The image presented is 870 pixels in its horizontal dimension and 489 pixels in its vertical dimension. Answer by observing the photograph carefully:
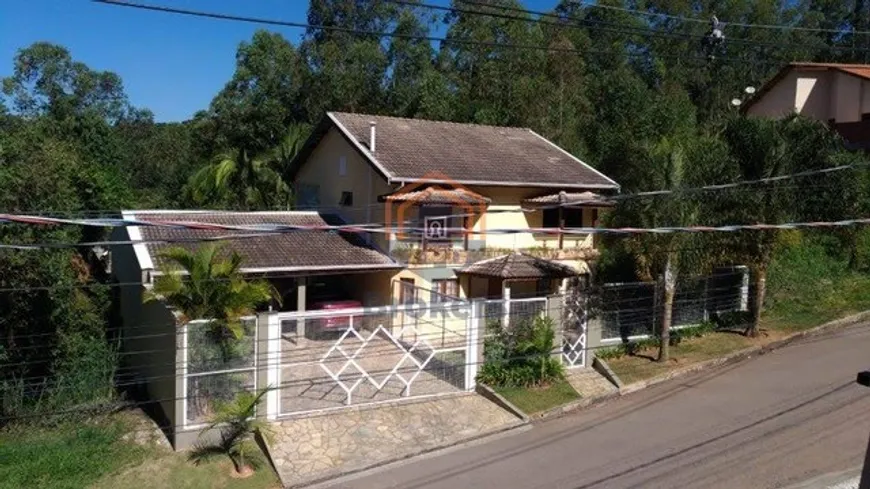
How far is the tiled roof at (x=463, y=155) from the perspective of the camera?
19.6 meters

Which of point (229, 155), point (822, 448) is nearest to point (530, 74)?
point (229, 155)

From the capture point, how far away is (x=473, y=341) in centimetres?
1441

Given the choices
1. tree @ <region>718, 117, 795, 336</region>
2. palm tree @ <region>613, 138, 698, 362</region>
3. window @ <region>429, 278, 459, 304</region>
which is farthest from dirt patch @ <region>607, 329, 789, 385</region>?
window @ <region>429, 278, 459, 304</region>

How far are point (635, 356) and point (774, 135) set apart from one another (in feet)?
18.7

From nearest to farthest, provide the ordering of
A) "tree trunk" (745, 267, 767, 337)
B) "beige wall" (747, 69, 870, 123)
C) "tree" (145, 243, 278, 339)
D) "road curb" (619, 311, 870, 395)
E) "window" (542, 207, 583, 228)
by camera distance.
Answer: "tree" (145, 243, 278, 339), "road curb" (619, 311, 870, 395), "tree trunk" (745, 267, 767, 337), "window" (542, 207, 583, 228), "beige wall" (747, 69, 870, 123)

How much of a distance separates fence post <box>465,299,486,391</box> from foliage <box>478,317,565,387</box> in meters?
0.18

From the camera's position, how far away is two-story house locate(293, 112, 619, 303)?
61.8 ft

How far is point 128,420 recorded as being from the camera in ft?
43.5

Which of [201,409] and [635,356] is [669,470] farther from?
[201,409]

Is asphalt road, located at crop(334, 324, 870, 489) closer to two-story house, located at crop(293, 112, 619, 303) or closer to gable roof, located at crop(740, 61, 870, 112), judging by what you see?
two-story house, located at crop(293, 112, 619, 303)

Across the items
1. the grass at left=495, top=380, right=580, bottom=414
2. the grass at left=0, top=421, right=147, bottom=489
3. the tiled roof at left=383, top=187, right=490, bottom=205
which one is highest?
the tiled roof at left=383, top=187, right=490, bottom=205

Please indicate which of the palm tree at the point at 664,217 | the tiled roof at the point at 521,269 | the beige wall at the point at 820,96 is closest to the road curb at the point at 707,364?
the palm tree at the point at 664,217

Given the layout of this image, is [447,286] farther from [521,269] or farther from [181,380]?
[181,380]

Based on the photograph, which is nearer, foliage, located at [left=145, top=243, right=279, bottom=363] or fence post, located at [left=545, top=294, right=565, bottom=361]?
foliage, located at [left=145, top=243, right=279, bottom=363]
